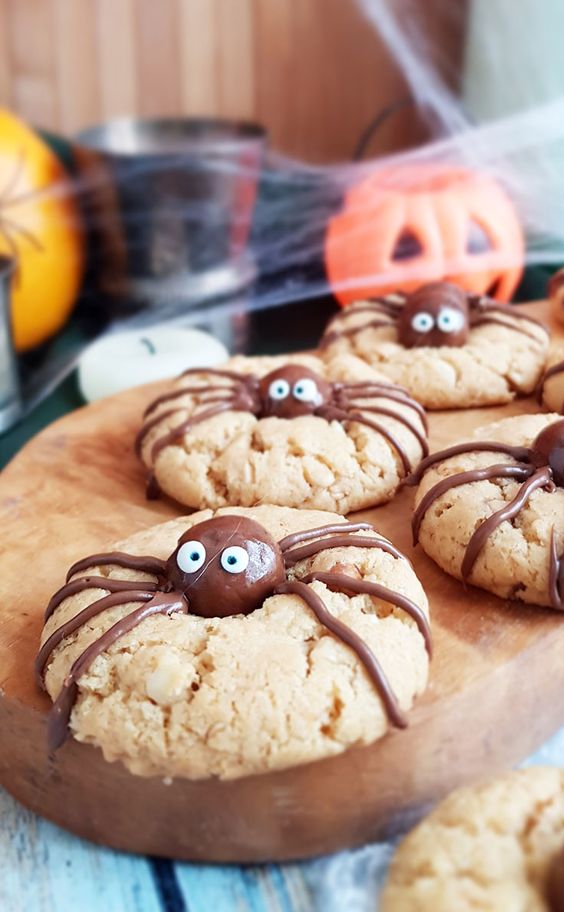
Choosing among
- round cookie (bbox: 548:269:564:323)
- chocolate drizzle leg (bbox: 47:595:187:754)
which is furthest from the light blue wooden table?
round cookie (bbox: 548:269:564:323)

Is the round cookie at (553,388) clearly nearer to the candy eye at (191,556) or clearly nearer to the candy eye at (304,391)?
the candy eye at (304,391)

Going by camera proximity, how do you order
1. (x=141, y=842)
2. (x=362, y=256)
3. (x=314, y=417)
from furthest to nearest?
1. (x=362, y=256)
2. (x=314, y=417)
3. (x=141, y=842)

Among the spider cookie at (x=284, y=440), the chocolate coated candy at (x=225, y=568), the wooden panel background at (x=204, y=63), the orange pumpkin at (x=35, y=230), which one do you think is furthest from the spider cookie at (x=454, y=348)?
the wooden panel background at (x=204, y=63)

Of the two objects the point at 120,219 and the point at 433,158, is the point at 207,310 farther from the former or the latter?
the point at 433,158

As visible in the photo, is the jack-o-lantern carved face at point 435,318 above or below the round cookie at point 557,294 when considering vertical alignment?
above

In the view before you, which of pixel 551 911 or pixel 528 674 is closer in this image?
pixel 551 911

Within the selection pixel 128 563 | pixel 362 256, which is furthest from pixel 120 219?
pixel 128 563

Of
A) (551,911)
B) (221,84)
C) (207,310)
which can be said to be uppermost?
(221,84)
